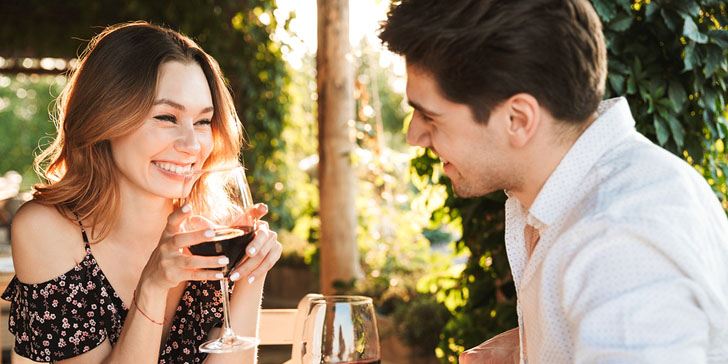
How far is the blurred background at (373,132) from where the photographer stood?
8.11 feet

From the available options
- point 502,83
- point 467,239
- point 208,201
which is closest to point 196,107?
point 208,201

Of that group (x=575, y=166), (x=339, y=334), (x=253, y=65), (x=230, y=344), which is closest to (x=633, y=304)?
(x=575, y=166)

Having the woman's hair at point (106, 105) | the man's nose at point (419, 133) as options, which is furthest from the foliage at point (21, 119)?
the man's nose at point (419, 133)

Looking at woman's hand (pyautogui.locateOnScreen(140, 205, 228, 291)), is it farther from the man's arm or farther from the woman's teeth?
the man's arm

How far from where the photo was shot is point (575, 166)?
56.2 inches

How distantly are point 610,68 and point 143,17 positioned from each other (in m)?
6.36

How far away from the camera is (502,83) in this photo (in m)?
1.41

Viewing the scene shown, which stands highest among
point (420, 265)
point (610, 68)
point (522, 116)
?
point (610, 68)

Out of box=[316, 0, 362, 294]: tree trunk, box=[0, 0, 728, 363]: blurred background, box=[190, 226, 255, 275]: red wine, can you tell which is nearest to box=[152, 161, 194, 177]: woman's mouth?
box=[190, 226, 255, 275]: red wine

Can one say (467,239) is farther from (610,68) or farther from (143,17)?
(143,17)

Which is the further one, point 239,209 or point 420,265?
point 420,265

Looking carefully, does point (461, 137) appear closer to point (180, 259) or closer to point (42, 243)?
point (180, 259)

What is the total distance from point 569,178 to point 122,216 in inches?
44.5

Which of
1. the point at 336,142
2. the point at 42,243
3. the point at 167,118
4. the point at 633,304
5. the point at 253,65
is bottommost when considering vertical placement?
the point at 633,304
